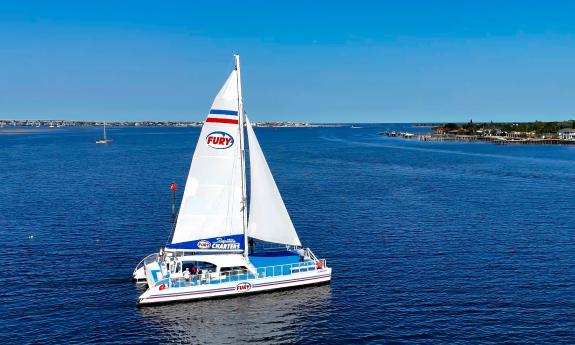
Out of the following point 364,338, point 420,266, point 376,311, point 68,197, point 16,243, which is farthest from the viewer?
point 68,197

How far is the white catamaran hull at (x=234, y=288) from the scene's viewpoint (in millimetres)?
42469

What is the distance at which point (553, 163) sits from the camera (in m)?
150

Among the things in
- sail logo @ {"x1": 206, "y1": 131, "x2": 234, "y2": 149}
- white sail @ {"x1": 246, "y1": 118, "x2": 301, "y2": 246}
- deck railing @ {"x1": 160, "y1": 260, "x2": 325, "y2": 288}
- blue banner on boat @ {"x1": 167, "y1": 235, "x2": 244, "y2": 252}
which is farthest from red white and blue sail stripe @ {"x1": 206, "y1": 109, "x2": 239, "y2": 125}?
deck railing @ {"x1": 160, "y1": 260, "x2": 325, "y2": 288}

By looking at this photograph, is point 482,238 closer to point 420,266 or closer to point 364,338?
point 420,266

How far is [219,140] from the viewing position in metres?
45.2

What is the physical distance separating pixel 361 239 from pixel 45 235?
119 ft

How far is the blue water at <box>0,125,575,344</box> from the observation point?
A: 38.3m

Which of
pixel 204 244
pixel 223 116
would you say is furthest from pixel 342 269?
pixel 223 116

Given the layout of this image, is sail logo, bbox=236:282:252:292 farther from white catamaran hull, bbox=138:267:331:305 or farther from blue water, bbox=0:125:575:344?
blue water, bbox=0:125:575:344

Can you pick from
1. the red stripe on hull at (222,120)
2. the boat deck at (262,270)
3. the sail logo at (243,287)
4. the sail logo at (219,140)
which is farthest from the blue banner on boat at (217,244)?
the red stripe on hull at (222,120)

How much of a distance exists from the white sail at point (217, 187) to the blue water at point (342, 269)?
18.8 feet

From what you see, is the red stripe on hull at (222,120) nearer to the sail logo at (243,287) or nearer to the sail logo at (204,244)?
the sail logo at (204,244)

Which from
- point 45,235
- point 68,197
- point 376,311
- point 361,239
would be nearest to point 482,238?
point 361,239

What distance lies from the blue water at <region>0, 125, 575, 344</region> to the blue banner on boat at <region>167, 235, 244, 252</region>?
478cm
